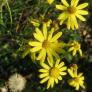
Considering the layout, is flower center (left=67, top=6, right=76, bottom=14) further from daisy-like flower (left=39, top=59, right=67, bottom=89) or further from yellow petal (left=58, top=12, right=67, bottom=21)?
daisy-like flower (left=39, top=59, right=67, bottom=89)

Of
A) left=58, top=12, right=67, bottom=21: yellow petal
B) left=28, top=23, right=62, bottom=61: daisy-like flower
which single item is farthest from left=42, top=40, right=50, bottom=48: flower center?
left=58, top=12, right=67, bottom=21: yellow petal

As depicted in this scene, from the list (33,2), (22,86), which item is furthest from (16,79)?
(33,2)

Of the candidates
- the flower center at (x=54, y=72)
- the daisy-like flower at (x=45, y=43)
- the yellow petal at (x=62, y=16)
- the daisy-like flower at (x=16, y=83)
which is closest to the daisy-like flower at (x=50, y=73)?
the flower center at (x=54, y=72)

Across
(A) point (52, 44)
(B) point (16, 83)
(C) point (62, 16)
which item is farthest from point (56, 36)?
(B) point (16, 83)

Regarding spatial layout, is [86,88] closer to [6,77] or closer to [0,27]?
[6,77]

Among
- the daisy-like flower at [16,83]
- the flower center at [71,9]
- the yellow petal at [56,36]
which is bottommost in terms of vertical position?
the daisy-like flower at [16,83]

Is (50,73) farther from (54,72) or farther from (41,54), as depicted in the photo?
(41,54)

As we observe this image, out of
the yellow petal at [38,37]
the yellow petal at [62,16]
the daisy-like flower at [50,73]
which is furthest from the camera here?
the daisy-like flower at [50,73]

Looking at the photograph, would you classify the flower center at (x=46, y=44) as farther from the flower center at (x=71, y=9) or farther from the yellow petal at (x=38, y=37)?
the flower center at (x=71, y=9)
